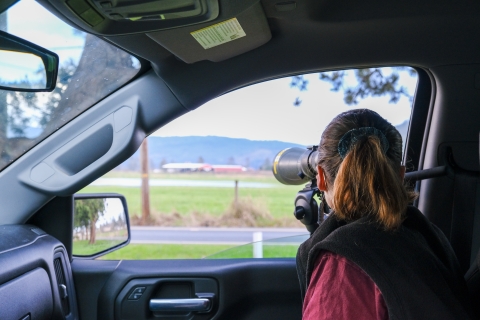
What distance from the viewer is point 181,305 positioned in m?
2.33

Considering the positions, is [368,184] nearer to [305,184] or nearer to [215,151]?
[305,184]

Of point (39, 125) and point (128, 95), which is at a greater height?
point (128, 95)

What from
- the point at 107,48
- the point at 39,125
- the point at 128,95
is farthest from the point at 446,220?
the point at 39,125

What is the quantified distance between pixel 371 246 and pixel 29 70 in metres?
1.30

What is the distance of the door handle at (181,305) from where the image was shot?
2316 millimetres

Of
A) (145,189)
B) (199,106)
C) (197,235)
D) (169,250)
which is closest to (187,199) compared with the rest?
(197,235)

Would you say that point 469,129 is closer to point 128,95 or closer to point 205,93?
point 205,93

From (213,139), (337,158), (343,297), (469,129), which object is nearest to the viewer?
(343,297)

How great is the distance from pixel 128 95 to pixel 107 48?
214 millimetres

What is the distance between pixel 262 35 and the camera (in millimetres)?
2066

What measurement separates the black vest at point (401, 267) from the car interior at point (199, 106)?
2.60ft

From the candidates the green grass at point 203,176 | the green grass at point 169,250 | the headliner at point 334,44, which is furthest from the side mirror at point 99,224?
the green grass at point 203,176

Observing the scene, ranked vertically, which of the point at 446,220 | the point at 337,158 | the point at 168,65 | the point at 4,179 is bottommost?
the point at 446,220

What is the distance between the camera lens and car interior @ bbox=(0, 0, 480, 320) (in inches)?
74.0
